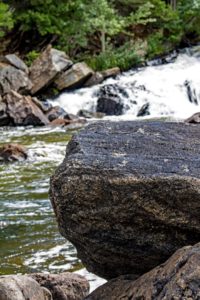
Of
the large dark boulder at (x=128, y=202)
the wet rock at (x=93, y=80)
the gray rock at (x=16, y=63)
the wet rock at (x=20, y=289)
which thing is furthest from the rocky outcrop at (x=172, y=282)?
the wet rock at (x=93, y=80)

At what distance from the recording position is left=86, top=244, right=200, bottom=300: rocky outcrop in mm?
3127

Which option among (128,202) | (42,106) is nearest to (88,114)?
(42,106)

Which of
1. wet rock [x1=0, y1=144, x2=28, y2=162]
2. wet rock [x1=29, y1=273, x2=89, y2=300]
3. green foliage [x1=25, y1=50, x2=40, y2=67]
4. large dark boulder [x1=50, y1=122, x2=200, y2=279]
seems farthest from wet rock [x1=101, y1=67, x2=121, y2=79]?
large dark boulder [x1=50, y1=122, x2=200, y2=279]

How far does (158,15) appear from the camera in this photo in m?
32.8

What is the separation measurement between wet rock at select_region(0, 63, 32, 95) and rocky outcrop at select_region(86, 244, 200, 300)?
19550 millimetres

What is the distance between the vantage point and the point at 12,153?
13.6 m

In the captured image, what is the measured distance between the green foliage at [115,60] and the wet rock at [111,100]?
4.05 m

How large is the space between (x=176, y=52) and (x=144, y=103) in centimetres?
839

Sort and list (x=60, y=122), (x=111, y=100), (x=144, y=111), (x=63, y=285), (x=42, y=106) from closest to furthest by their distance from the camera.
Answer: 1. (x=63, y=285)
2. (x=60, y=122)
3. (x=42, y=106)
4. (x=144, y=111)
5. (x=111, y=100)

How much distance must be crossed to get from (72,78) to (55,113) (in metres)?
4.03

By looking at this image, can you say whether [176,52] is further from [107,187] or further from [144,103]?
[107,187]

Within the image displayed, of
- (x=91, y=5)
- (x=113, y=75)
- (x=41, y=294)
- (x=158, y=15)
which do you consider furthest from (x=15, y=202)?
(x=158, y=15)

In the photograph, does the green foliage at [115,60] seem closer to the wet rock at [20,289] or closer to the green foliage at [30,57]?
the green foliage at [30,57]

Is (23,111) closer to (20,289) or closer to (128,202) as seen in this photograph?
(20,289)
